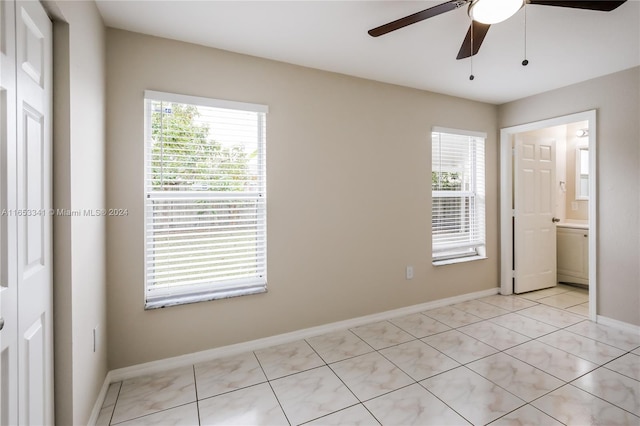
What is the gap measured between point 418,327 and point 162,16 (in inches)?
129

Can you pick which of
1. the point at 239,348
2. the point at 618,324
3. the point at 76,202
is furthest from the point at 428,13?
the point at 618,324

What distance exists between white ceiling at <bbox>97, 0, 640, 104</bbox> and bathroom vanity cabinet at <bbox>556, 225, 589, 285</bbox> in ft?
7.47

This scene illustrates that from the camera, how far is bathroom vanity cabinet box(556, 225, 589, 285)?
426 centimetres

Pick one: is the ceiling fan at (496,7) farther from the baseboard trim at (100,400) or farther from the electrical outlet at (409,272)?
the baseboard trim at (100,400)

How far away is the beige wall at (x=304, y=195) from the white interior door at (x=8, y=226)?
1.14 meters

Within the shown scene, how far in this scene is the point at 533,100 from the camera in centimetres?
366

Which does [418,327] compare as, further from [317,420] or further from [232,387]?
[232,387]

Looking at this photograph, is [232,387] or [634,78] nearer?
[232,387]

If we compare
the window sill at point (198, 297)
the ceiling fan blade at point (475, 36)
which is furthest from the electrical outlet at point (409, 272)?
the ceiling fan blade at point (475, 36)

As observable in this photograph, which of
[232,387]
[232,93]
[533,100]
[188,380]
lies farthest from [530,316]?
[232,93]

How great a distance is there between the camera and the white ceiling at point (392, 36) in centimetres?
199

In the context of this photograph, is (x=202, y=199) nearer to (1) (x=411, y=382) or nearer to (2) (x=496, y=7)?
(1) (x=411, y=382)

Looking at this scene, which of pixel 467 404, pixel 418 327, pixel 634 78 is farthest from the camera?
pixel 418 327

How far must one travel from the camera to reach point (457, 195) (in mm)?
3746
